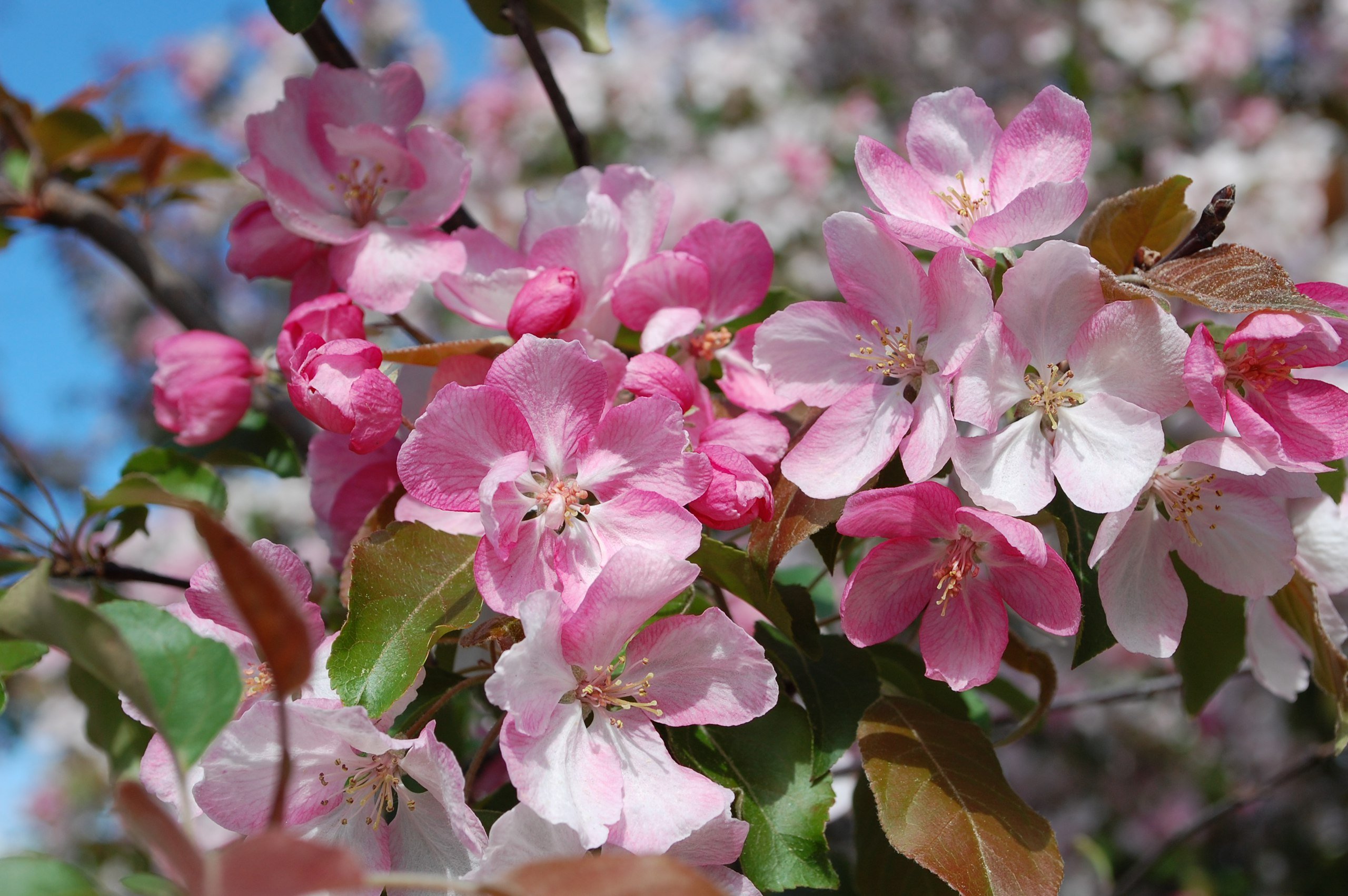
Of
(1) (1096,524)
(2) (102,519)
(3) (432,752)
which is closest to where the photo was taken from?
(3) (432,752)

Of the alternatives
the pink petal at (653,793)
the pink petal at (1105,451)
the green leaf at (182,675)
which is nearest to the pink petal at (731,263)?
the pink petal at (1105,451)

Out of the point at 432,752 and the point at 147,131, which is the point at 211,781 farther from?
the point at 147,131

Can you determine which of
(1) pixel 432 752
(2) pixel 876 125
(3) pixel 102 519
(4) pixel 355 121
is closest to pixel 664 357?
(1) pixel 432 752

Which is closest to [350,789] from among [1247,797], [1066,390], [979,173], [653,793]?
[653,793]

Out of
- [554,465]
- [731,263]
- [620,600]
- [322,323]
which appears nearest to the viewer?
[620,600]

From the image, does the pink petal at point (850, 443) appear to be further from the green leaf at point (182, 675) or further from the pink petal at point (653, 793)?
the green leaf at point (182, 675)

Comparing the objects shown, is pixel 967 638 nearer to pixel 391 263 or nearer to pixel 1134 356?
pixel 1134 356

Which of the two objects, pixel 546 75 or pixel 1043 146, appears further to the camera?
pixel 546 75
